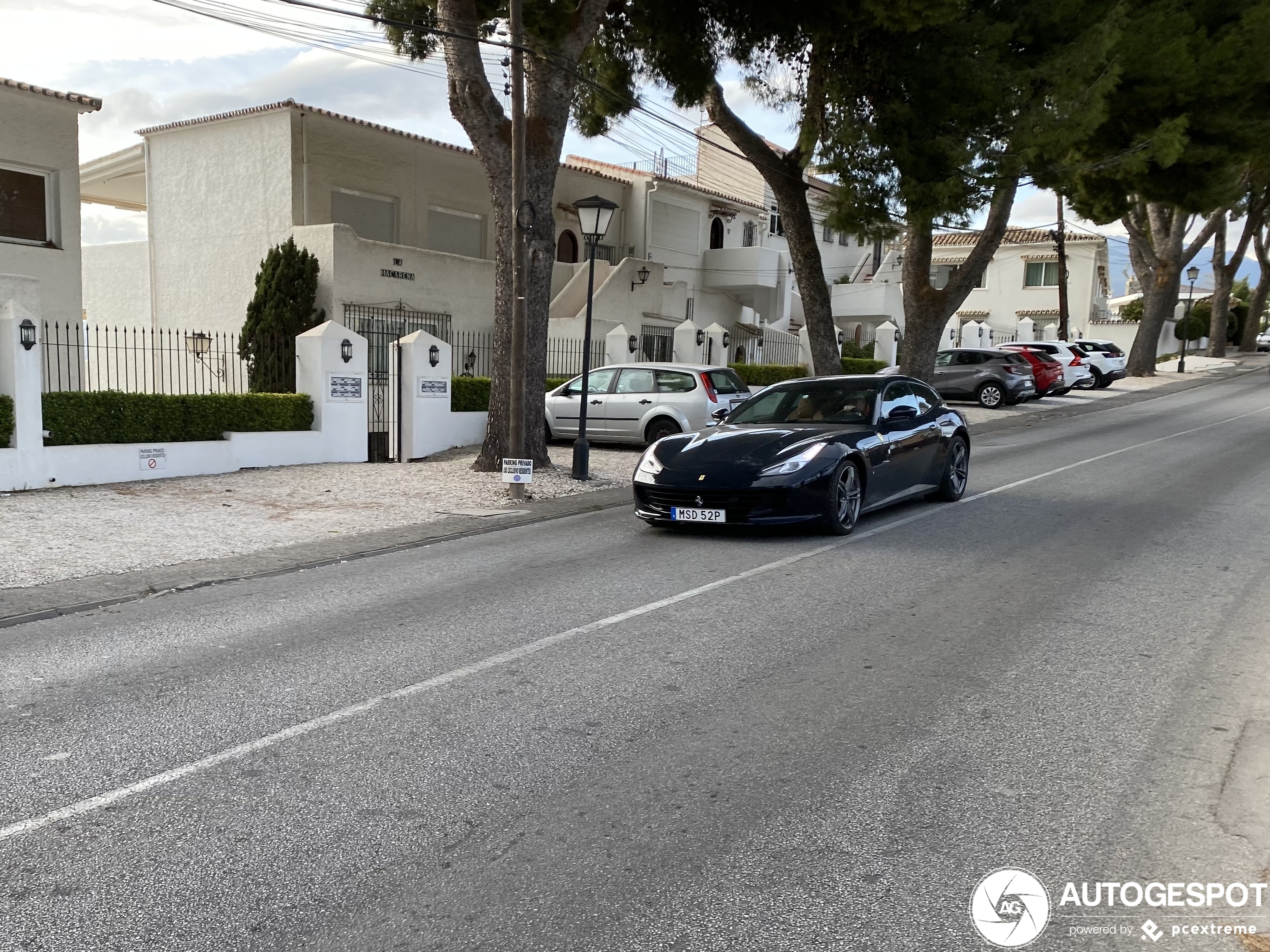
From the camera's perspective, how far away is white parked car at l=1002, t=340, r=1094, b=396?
33.1 m

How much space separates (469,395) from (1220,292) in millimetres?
39877

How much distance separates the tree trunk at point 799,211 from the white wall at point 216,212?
9623 mm

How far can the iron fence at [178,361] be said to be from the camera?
698 inches

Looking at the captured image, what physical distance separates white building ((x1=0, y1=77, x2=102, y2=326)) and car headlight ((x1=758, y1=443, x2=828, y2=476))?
46.7ft

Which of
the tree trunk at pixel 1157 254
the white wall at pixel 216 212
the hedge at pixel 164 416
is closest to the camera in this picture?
the hedge at pixel 164 416

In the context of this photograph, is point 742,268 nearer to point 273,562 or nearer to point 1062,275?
point 1062,275

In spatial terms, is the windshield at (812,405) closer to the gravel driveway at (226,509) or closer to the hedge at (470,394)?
the gravel driveway at (226,509)

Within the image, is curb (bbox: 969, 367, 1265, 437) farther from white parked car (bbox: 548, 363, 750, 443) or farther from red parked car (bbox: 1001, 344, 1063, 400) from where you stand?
white parked car (bbox: 548, 363, 750, 443)

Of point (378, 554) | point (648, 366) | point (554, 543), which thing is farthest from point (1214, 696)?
point (648, 366)

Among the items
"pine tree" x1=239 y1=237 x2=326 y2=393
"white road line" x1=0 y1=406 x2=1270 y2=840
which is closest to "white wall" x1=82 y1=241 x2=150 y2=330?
"pine tree" x1=239 y1=237 x2=326 y2=393

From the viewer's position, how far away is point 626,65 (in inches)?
803

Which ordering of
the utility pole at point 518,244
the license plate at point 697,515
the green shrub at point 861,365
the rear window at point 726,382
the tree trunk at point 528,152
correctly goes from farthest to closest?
the green shrub at point 861,365, the rear window at point 726,382, the tree trunk at point 528,152, the utility pole at point 518,244, the license plate at point 697,515

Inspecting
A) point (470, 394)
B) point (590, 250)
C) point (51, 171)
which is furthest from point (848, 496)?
point (51, 171)

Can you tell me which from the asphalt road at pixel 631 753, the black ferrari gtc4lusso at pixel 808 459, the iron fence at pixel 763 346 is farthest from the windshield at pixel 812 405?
the iron fence at pixel 763 346
